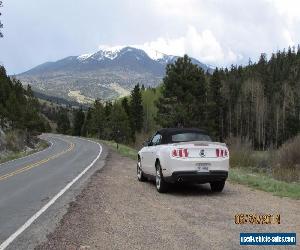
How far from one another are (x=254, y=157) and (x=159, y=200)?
21168mm

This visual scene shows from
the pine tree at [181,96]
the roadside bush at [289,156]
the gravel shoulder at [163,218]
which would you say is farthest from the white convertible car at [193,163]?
the pine tree at [181,96]

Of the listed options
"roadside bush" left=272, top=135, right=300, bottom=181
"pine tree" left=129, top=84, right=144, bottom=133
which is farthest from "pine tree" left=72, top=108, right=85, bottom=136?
"roadside bush" left=272, top=135, right=300, bottom=181

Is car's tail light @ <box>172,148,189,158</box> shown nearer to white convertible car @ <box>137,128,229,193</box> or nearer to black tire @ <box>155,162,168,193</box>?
white convertible car @ <box>137,128,229,193</box>

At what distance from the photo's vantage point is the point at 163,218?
10.3m

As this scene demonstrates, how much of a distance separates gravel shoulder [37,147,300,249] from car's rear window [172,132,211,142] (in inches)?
58.5

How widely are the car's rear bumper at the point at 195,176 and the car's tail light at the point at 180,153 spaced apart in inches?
17.6

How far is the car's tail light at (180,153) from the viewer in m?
13.8

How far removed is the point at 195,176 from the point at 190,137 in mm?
1543

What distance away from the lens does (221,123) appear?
4158 inches

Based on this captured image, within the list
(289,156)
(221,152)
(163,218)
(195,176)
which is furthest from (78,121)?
(163,218)

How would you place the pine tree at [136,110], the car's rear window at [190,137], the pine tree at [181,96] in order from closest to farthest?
the car's rear window at [190,137]
the pine tree at [181,96]
the pine tree at [136,110]

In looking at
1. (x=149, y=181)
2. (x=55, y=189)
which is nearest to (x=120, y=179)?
(x=149, y=181)

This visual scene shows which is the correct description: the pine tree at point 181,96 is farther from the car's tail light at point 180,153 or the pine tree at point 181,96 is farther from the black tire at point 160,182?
the car's tail light at point 180,153

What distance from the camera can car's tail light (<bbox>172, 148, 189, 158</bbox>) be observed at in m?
13.8
